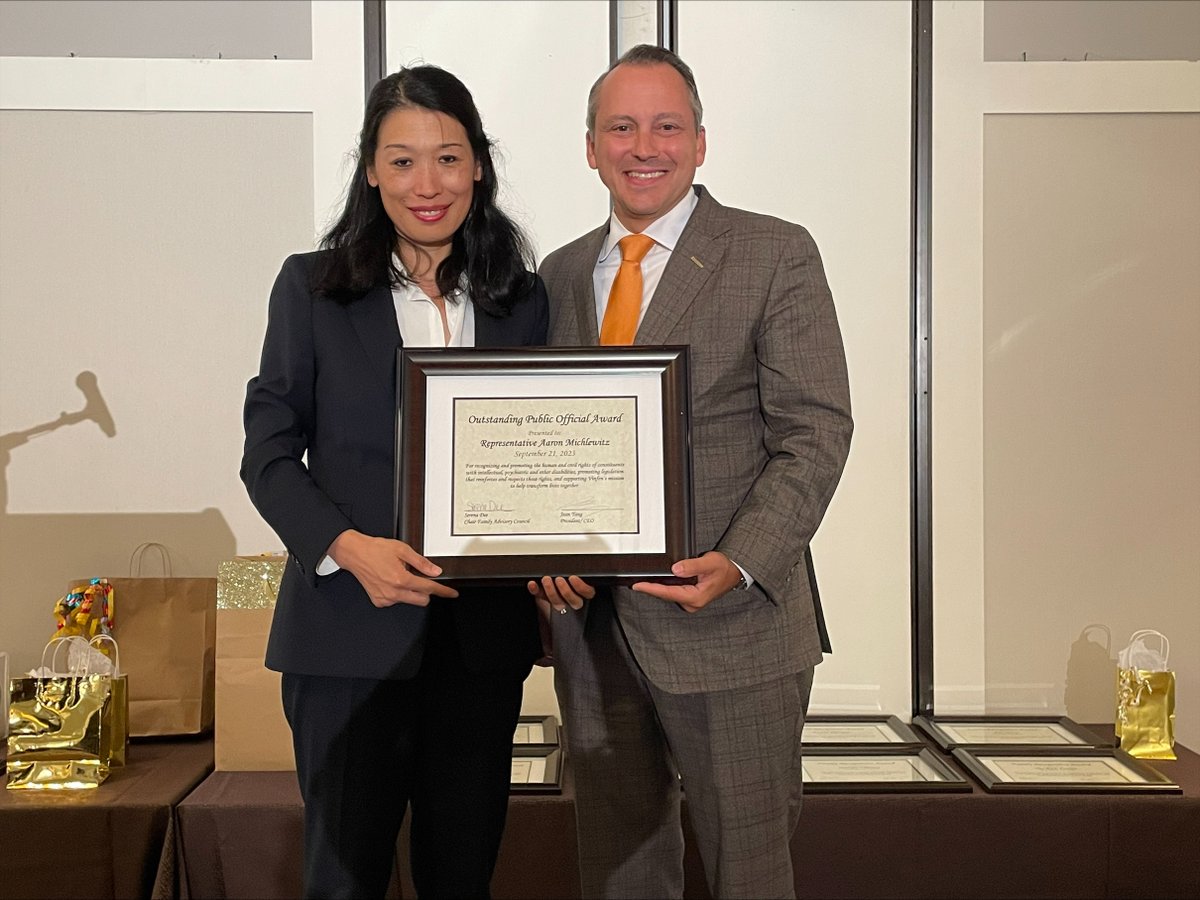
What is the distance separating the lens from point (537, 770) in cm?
239

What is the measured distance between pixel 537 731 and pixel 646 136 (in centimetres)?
160

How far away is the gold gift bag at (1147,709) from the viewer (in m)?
2.52

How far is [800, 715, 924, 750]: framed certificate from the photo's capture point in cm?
261

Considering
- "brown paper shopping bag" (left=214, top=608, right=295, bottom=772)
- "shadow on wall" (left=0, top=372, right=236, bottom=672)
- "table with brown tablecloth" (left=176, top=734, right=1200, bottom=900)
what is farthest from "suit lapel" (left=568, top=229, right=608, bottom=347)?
"shadow on wall" (left=0, top=372, right=236, bottom=672)

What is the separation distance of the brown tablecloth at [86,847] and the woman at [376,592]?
35.4 inches

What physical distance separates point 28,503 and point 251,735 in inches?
37.3

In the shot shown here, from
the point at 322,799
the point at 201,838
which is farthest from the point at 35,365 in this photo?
the point at 322,799

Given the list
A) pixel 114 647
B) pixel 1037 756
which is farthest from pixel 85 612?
pixel 1037 756

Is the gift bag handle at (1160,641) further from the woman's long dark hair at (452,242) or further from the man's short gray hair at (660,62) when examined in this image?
the woman's long dark hair at (452,242)

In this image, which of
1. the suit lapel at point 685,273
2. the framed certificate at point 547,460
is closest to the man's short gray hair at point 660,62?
the suit lapel at point 685,273

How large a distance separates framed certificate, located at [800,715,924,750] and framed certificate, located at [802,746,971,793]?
0.05 metres

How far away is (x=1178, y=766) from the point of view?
248cm

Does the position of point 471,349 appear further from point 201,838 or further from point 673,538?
point 201,838
